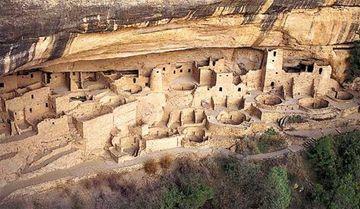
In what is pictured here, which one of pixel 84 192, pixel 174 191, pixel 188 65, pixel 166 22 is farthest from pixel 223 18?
pixel 84 192

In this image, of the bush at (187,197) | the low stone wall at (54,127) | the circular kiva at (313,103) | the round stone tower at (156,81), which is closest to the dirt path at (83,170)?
the low stone wall at (54,127)

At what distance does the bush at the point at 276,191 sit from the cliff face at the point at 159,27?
3471 millimetres

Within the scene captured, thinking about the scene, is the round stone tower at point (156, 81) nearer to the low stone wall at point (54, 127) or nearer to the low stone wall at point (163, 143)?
the low stone wall at point (163, 143)

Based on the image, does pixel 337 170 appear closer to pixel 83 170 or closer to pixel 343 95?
pixel 343 95

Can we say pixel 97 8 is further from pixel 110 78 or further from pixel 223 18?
pixel 110 78

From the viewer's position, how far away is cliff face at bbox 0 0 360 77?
311 inches

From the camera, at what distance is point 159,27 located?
10.6 m

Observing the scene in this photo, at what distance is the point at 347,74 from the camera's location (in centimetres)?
1425

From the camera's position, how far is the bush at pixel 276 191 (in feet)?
36.7

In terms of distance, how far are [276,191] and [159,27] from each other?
4.38m

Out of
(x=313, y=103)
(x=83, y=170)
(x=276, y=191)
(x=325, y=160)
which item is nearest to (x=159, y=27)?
(x=83, y=170)

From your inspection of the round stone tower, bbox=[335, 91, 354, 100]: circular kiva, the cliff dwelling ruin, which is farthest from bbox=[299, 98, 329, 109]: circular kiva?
the round stone tower

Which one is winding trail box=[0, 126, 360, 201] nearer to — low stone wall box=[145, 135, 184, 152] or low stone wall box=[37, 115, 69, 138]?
low stone wall box=[145, 135, 184, 152]

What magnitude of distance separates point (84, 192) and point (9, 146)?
71.6 inches
